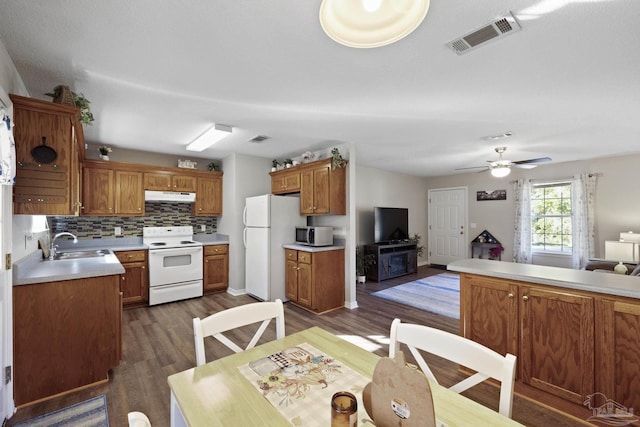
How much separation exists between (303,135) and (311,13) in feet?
7.36

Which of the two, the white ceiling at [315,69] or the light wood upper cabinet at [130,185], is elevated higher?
the white ceiling at [315,69]

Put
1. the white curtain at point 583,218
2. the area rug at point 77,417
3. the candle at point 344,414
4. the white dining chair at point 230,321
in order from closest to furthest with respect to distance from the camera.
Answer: the candle at point 344,414 → the white dining chair at point 230,321 → the area rug at point 77,417 → the white curtain at point 583,218

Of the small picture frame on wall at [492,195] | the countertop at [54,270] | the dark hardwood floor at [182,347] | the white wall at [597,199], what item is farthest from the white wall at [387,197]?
the countertop at [54,270]

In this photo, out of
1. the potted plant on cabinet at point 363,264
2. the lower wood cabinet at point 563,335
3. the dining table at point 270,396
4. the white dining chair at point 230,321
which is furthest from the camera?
the potted plant on cabinet at point 363,264

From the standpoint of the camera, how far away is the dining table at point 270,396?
0.81 metres

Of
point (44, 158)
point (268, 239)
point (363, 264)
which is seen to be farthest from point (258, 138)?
point (363, 264)

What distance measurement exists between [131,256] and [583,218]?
7.88 meters

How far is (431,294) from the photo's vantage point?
4.84m

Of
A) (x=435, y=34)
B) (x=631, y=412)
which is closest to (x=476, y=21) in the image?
(x=435, y=34)

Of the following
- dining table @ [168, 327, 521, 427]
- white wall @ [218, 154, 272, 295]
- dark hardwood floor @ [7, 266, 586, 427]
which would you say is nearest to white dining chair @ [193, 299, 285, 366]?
dining table @ [168, 327, 521, 427]

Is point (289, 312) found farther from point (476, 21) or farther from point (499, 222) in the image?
point (499, 222)

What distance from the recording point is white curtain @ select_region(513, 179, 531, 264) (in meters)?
6.21

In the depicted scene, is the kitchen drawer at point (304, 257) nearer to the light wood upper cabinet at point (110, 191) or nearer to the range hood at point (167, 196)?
the range hood at point (167, 196)

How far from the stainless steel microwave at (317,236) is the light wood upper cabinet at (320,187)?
25 cm
